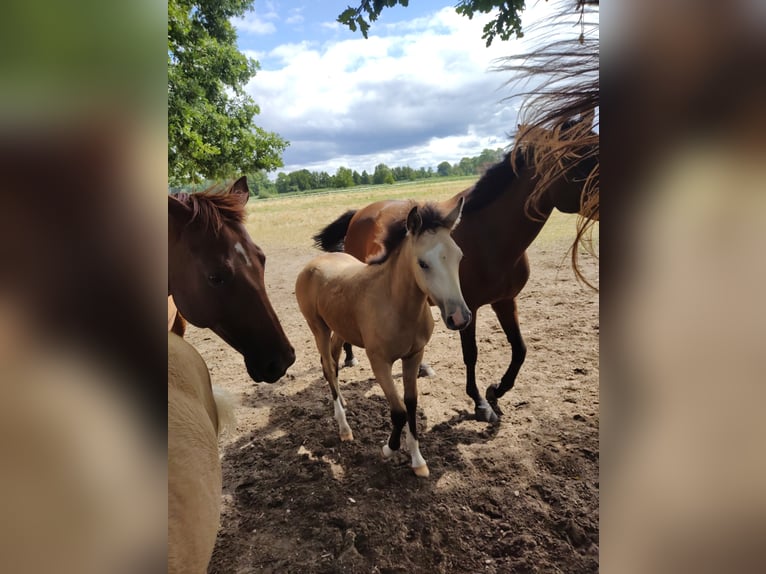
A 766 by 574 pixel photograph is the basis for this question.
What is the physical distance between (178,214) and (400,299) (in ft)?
3.85

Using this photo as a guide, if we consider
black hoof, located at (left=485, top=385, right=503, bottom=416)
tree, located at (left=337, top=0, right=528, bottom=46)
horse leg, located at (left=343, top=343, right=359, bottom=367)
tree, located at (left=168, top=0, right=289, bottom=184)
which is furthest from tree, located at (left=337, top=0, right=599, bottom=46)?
horse leg, located at (left=343, top=343, right=359, bottom=367)

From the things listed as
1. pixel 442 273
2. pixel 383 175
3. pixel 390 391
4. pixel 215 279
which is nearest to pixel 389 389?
pixel 390 391

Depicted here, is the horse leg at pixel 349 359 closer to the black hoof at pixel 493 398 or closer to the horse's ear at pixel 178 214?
the black hoof at pixel 493 398

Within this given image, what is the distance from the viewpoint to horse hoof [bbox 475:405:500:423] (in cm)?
273

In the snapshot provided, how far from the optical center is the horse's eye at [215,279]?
5.37ft

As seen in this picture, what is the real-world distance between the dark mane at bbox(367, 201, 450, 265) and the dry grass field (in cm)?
80

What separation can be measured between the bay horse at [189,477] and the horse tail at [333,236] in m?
2.85

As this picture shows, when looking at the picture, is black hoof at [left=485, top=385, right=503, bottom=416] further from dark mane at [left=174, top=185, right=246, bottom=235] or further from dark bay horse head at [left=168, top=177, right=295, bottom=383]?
dark mane at [left=174, top=185, right=246, bottom=235]
